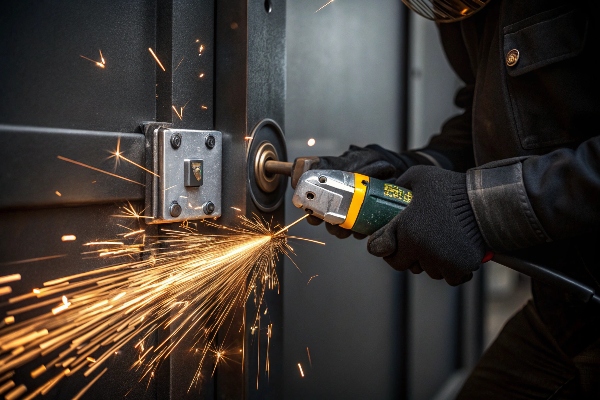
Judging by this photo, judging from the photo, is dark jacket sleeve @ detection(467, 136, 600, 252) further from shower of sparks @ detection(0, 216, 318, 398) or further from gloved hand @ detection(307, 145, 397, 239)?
shower of sparks @ detection(0, 216, 318, 398)

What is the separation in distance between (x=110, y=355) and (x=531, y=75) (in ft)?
3.91

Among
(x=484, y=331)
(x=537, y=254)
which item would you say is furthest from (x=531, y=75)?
(x=484, y=331)

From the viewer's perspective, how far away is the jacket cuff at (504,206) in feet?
3.51

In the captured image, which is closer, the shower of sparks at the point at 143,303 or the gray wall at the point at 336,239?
the shower of sparks at the point at 143,303

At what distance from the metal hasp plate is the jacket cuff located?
0.59 metres

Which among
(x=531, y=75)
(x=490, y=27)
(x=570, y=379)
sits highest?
(x=490, y=27)

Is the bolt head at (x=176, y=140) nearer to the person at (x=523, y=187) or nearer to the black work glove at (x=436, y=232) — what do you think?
the person at (x=523, y=187)

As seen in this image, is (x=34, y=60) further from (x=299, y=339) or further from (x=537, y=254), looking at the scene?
(x=537, y=254)

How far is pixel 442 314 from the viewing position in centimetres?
261

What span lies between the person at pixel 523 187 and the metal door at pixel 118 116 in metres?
0.27

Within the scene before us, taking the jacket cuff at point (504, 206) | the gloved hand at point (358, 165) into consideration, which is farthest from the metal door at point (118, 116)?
the jacket cuff at point (504, 206)

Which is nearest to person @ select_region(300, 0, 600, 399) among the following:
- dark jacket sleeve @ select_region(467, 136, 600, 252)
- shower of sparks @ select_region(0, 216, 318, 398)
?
dark jacket sleeve @ select_region(467, 136, 600, 252)

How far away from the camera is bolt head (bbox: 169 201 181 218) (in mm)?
905

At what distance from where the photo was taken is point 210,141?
3.26 ft
